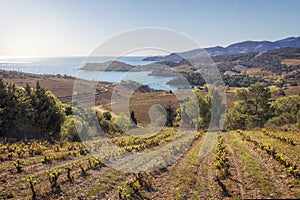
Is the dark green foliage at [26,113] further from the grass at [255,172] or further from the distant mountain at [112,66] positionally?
the grass at [255,172]

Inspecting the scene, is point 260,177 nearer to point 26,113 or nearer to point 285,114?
point 26,113

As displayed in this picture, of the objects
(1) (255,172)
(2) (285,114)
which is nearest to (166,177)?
(1) (255,172)

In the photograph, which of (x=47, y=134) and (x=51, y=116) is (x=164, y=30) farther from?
(x=47, y=134)

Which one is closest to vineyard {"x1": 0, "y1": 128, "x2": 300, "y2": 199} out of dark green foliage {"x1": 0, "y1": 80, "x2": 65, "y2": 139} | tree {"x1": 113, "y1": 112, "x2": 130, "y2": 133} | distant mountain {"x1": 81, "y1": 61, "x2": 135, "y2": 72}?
distant mountain {"x1": 81, "y1": 61, "x2": 135, "y2": 72}

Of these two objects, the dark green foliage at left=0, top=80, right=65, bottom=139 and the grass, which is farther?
the dark green foliage at left=0, top=80, right=65, bottom=139

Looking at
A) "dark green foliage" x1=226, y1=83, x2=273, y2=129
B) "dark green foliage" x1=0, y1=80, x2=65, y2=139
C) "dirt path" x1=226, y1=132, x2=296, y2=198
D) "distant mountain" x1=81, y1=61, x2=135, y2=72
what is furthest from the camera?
"dark green foliage" x1=226, y1=83, x2=273, y2=129

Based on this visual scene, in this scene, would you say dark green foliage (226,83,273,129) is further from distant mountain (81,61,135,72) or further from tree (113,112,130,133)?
distant mountain (81,61,135,72)

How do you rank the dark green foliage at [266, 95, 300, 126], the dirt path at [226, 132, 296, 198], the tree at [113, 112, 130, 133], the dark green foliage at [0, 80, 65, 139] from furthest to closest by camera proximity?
the tree at [113, 112, 130, 133] < the dark green foliage at [266, 95, 300, 126] < the dark green foliage at [0, 80, 65, 139] < the dirt path at [226, 132, 296, 198]

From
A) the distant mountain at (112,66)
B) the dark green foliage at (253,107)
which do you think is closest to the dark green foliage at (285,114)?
the dark green foliage at (253,107)

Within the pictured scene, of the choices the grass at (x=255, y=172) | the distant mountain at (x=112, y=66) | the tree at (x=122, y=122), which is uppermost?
the distant mountain at (x=112, y=66)

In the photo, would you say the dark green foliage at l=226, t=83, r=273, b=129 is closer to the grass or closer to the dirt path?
the grass

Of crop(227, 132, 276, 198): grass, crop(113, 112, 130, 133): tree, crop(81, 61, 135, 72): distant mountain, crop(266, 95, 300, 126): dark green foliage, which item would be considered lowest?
crop(113, 112, 130, 133): tree

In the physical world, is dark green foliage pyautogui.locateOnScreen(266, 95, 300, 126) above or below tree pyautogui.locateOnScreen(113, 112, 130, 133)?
above

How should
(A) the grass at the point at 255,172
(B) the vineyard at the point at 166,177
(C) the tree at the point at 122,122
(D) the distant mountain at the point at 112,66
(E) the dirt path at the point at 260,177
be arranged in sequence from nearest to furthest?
1. (E) the dirt path at the point at 260,177
2. (A) the grass at the point at 255,172
3. (B) the vineyard at the point at 166,177
4. (D) the distant mountain at the point at 112,66
5. (C) the tree at the point at 122,122
